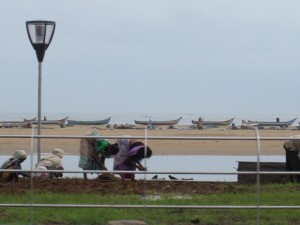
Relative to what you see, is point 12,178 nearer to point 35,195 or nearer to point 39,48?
point 35,195

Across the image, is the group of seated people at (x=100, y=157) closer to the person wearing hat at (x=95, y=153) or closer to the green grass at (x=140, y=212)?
the person wearing hat at (x=95, y=153)

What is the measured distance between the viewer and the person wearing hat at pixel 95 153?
703 inches

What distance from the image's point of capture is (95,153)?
17.9 metres

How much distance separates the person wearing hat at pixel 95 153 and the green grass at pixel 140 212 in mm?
1611

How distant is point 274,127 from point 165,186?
6083 centimetres

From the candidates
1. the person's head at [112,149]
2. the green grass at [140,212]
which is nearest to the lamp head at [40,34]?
the person's head at [112,149]

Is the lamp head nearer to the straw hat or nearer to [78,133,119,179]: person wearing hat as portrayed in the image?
the straw hat

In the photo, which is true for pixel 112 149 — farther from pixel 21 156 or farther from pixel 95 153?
pixel 21 156

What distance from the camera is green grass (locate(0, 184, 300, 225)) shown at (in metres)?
14.8

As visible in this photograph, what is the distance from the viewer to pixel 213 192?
16766mm

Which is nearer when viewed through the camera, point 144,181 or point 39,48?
point 144,181

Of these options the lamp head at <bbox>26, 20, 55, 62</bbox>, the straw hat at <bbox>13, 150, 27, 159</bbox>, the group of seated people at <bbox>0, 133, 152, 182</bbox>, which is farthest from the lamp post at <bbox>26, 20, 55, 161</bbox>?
the group of seated people at <bbox>0, 133, 152, 182</bbox>

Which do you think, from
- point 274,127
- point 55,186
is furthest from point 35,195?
point 274,127

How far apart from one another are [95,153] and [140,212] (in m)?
2.98
